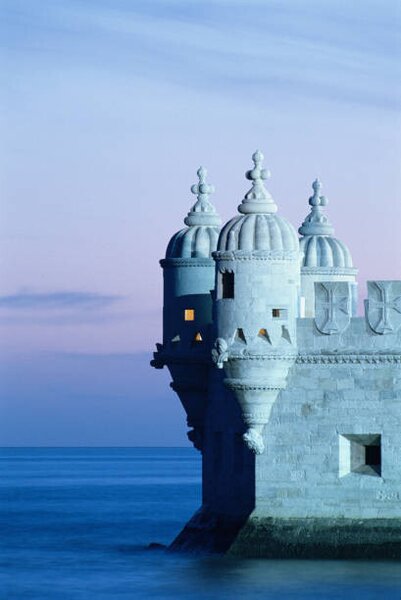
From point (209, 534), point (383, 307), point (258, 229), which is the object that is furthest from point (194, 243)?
point (209, 534)

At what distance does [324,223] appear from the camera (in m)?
75.2

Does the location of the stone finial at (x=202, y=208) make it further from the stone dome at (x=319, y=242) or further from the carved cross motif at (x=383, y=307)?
the carved cross motif at (x=383, y=307)

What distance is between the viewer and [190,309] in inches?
2849

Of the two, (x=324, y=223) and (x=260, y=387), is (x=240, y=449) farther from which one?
(x=324, y=223)

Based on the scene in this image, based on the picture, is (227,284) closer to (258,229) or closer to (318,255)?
(258,229)

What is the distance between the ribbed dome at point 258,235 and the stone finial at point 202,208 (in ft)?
18.4

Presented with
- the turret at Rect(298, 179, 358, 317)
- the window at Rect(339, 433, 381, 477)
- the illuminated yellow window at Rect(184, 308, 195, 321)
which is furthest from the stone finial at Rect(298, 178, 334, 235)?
the window at Rect(339, 433, 381, 477)

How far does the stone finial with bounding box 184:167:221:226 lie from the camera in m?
73.7

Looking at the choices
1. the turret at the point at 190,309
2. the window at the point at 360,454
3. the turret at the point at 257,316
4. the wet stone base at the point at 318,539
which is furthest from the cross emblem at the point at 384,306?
the turret at the point at 190,309

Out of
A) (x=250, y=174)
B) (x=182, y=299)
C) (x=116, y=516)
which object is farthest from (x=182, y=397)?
(x=116, y=516)

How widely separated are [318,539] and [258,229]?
28.7 feet

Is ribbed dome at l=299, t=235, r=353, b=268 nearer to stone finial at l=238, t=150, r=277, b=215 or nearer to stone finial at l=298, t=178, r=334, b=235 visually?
stone finial at l=298, t=178, r=334, b=235

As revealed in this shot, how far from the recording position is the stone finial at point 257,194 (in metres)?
68.2

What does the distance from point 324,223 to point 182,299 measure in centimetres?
559
